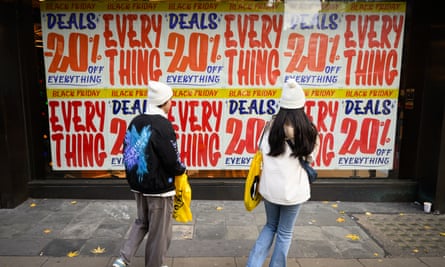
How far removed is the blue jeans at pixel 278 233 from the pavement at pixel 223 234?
62 cm

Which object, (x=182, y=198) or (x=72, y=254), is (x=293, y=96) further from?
(x=72, y=254)

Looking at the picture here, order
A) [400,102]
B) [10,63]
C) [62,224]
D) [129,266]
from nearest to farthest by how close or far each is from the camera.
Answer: [129,266] → [62,224] → [10,63] → [400,102]

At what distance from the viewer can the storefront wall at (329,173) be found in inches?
218

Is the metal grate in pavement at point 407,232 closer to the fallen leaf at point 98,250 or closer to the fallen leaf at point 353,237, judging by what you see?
the fallen leaf at point 353,237

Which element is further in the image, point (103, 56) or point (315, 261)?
point (103, 56)

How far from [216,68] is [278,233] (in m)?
3.13

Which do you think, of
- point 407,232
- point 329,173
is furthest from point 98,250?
point 407,232

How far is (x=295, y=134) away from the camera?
118 inches

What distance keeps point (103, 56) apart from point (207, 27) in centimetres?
173

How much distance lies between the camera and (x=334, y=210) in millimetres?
5406

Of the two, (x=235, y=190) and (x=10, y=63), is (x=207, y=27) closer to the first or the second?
(x=235, y=190)

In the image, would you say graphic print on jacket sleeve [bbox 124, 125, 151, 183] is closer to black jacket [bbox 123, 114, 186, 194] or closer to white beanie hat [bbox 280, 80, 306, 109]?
black jacket [bbox 123, 114, 186, 194]

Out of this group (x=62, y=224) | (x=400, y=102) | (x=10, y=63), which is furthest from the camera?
(x=400, y=102)

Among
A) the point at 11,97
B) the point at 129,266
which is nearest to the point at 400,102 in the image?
the point at 129,266
